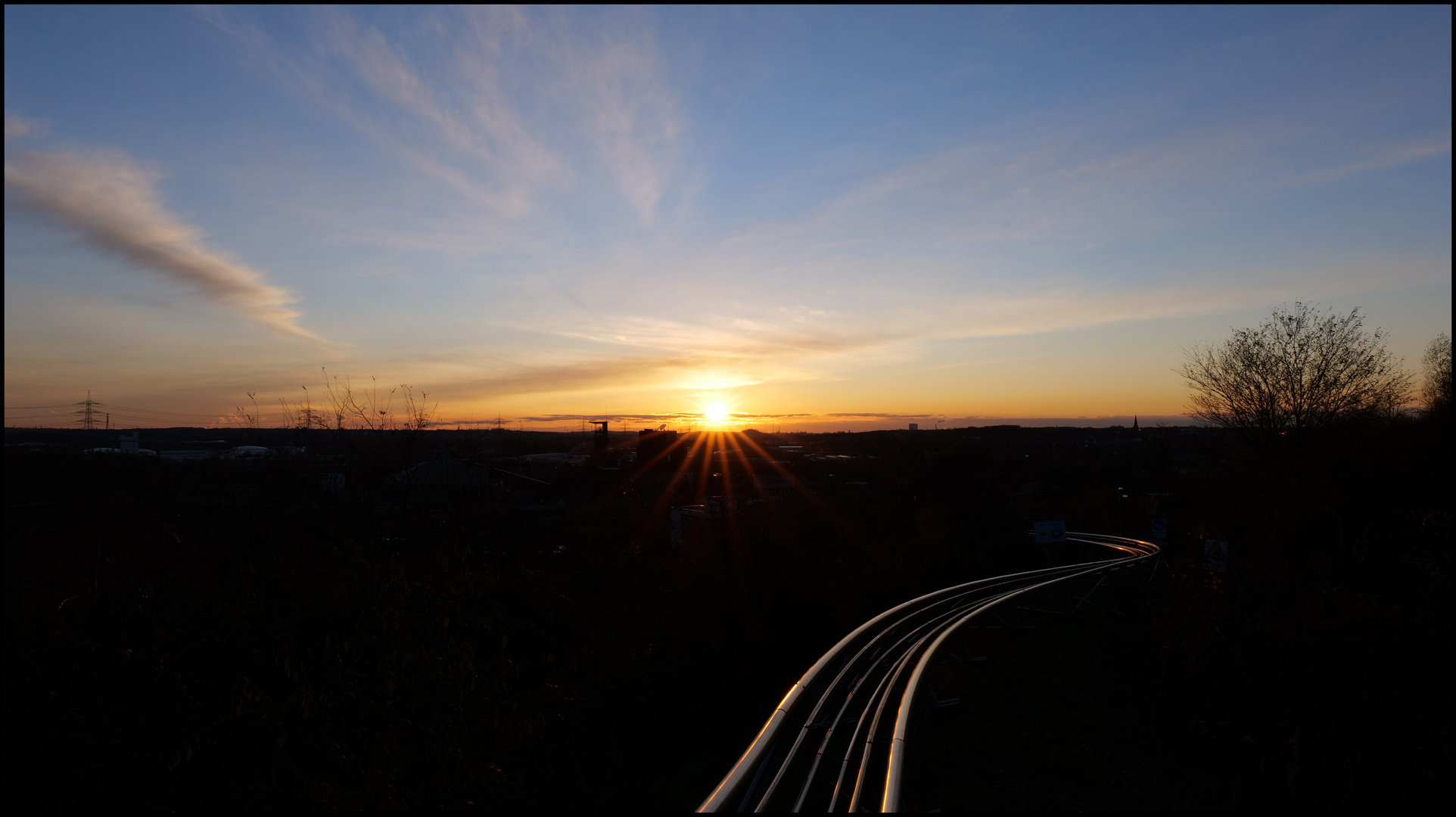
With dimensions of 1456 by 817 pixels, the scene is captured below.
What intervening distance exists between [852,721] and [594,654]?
4466 mm

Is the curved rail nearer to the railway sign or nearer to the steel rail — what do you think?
the steel rail

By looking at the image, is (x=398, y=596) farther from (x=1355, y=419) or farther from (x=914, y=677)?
(x=1355, y=419)

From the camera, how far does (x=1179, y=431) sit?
3873 inches

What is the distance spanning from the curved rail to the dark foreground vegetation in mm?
678

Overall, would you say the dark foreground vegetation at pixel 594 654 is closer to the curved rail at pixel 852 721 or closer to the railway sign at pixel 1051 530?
the curved rail at pixel 852 721

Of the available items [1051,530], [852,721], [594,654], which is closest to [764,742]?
[852,721]

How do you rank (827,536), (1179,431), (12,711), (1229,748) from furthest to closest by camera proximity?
1. (1179,431)
2. (827,536)
3. (1229,748)
4. (12,711)

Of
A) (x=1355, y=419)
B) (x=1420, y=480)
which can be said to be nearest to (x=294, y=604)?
(x=1420, y=480)

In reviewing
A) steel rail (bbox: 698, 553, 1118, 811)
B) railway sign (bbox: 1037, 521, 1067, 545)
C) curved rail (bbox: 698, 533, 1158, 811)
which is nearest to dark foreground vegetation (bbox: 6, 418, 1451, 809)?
curved rail (bbox: 698, 533, 1158, 811)

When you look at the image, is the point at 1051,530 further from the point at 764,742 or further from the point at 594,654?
the point at 764,742

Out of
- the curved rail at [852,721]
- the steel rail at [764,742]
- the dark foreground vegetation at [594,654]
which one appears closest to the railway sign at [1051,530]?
the dark foreground vegetation at [594,654]

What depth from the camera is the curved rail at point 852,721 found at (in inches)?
220

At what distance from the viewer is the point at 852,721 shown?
26.7 ft

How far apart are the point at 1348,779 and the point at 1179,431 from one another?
104402mm
